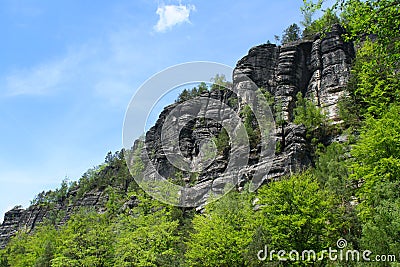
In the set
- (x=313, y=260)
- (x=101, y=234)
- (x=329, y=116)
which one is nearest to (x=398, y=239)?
(x=313, y=260)

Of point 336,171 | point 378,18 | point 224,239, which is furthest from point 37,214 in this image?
point 378,18

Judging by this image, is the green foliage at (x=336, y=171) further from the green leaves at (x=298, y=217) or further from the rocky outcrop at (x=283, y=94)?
the rocky outcrop at (x=283, y=94)

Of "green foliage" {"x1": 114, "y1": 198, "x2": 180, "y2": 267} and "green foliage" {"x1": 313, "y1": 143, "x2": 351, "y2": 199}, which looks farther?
"green foliage" {"x1": 114, "y1": 198, "x2": 180, "y2": 267}

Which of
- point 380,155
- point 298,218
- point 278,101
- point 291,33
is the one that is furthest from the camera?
point 291,33

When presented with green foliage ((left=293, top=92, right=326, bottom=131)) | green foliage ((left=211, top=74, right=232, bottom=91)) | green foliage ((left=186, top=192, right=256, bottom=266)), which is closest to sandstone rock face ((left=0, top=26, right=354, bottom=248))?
green foliage ((left=211, top=74, right=232, bottom=91))

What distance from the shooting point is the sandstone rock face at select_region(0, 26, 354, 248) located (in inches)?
2053

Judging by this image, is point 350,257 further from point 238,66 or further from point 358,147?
point 238,66

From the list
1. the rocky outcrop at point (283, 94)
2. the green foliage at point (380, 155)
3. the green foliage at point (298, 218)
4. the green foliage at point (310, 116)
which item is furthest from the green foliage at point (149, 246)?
the green foliage at point (310, 116)

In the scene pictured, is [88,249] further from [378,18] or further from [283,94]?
[283,94]

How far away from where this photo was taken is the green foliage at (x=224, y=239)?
27.2 metres

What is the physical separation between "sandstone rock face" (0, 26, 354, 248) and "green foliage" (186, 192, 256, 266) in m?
18.9

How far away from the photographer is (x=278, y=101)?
68.6 meters

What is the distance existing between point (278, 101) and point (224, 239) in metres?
44.9

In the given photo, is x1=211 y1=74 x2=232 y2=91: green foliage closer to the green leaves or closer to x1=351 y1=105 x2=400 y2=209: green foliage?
x1=351 y1=105 x2=400 y2=209: green foliage
